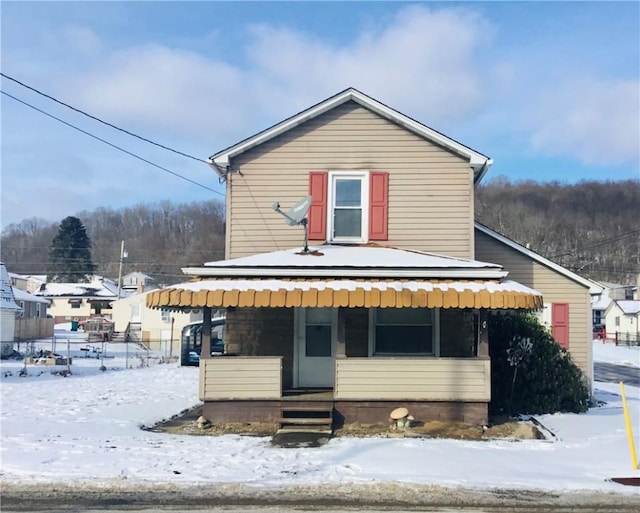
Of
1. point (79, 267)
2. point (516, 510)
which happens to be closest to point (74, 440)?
point (516, 510)

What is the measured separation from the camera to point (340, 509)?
7156 mm

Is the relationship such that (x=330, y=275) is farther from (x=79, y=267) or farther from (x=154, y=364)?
(x=79, y=267)

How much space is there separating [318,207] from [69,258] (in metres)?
82.5

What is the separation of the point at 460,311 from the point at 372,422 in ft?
11.0

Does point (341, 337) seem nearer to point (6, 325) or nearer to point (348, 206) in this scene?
point (348, 206)

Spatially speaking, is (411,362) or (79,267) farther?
(79,267)

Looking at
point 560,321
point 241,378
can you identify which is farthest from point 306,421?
point 560,321

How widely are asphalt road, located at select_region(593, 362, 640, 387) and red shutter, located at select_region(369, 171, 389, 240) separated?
53.4 ft

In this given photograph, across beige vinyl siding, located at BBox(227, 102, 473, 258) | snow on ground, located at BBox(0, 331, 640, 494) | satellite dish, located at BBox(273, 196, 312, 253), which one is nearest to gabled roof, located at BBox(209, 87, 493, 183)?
beige vinyl siding, located at BBox(227, 102, 473, 258)

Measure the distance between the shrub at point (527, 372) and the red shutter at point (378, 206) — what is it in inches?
131

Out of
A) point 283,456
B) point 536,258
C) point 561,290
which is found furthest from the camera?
point 561,290

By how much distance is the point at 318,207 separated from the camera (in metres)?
15.4

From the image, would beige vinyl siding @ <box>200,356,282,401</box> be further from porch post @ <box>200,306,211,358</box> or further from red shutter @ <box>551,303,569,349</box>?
red shutter @ <box>551,303,569,349</box>

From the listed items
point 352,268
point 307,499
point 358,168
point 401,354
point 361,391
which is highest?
point 358,168
